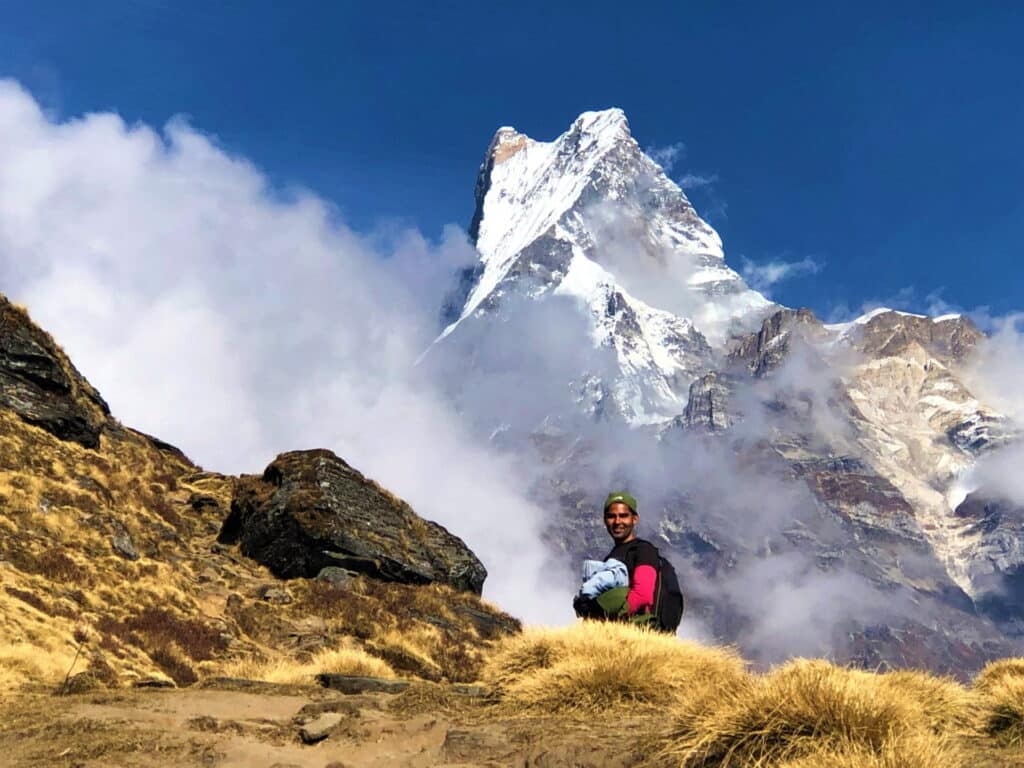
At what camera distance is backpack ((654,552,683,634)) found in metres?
11.2

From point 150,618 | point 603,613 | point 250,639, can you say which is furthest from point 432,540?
point 603,613

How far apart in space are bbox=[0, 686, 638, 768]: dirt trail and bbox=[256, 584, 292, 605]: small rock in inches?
639

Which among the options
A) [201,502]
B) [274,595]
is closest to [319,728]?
[274,595]

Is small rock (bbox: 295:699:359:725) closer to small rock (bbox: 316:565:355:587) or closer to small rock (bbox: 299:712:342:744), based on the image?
small rock (bbox: 299:712:342:744)

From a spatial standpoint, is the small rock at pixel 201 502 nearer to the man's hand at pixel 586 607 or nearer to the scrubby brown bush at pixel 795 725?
the man's hand at pixel 586 607

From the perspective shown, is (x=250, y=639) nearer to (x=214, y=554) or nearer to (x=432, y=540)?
(x=214, y=554)

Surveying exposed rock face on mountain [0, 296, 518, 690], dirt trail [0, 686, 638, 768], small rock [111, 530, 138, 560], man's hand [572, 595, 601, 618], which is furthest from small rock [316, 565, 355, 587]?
man's hand [572, 595, 601, 618]

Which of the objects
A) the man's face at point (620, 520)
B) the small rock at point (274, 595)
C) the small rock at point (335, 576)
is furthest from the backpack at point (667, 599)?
the small rock at point (335, 576)

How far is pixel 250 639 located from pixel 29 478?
857 cm

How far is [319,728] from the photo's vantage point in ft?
31.1

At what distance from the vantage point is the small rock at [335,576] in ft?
100

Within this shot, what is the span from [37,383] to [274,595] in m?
12.9

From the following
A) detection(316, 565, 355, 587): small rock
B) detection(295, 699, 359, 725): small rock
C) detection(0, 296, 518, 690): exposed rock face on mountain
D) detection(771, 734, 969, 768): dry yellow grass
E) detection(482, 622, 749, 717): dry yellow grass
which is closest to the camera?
detection(771, 734, 969, 768): dry yellow grass

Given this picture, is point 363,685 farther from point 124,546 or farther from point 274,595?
point 274,595
